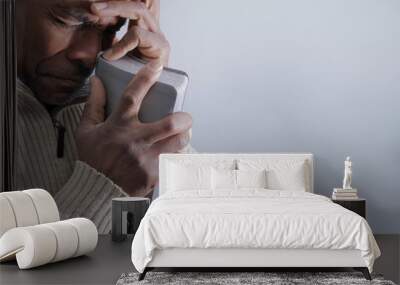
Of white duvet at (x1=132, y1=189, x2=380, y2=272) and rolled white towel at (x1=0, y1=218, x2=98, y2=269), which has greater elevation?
white duvet at (x1=132, y1=189, x2=380, y2=272)

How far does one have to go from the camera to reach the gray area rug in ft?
15.5

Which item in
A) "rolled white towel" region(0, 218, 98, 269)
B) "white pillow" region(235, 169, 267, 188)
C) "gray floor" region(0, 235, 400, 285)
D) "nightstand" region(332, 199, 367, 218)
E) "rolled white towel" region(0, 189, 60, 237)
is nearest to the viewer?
"gray floor" region(0, 235, 400, 285)

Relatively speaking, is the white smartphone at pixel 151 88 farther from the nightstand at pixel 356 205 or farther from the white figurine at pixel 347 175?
the nightstand at pixel 356 205

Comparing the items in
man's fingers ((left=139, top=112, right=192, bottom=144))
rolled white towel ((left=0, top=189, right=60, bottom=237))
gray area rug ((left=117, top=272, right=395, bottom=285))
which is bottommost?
gray area rug ((left=117, top=272, right=395, bottom=285))

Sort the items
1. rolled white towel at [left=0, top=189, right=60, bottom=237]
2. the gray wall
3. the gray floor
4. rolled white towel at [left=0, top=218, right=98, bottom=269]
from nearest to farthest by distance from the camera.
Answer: the gray floor < rolled white towel at [left=0, top=218, right=98, bottom=269] < rolled white towel at [left=0, top=189, right=60, bottom=237] < the gray wall

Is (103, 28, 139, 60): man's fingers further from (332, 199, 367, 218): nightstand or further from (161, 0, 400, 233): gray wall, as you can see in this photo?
(332, 199, 367, 218): nightstand

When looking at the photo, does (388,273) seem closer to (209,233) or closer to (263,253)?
(263,253)

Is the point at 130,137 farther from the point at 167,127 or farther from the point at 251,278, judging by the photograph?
the point at 251,278

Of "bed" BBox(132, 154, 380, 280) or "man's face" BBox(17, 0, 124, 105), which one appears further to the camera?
"man's face" BBox(17, 0, 124, 105)

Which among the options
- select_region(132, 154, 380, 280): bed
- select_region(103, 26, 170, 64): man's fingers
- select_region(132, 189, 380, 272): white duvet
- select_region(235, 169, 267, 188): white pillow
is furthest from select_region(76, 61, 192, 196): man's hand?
select_region(132, 189, 380, 272): white duvet

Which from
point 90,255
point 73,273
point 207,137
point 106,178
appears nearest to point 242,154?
Result: point 207,137

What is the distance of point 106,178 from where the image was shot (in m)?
7.07

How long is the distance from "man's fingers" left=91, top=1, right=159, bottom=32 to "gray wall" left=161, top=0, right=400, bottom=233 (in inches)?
6.0

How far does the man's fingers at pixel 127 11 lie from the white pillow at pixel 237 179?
176 cm
